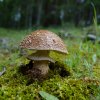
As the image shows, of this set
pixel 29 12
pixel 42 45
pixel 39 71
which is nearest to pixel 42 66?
pixel 39 71

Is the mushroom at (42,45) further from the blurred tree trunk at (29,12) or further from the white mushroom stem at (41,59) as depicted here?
the blurred tree trunk at (29,12)

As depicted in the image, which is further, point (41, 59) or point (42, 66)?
point (42, 66)

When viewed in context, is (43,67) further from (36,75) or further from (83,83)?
(83,83)

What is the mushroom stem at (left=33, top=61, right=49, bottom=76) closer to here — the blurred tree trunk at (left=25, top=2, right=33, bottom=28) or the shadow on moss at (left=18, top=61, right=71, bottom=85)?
the shadow on moss at (left=18, top=61, right=71, bottom=85)

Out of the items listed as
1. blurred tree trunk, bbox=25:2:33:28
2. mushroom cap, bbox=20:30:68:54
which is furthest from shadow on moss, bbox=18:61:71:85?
blurred tree trunk, bbox=25:2:33:28

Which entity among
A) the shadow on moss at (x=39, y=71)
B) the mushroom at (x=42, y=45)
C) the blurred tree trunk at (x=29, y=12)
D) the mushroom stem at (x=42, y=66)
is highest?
the blurred tree trunk at (x=29, y=12)

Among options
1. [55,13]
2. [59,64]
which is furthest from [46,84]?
[55,13]

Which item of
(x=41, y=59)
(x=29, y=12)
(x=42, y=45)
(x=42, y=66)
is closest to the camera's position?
(x=42, y=45)

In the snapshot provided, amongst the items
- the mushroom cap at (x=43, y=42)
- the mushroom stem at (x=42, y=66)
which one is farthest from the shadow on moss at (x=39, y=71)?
the mushroom cap at (x=43, y=42)

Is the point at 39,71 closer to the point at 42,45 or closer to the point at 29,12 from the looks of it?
the point at 42,45
